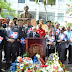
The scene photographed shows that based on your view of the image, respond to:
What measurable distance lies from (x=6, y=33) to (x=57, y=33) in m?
2.20

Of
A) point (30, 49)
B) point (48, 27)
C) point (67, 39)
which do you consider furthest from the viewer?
point (48, 27)

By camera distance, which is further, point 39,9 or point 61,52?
point 39,9

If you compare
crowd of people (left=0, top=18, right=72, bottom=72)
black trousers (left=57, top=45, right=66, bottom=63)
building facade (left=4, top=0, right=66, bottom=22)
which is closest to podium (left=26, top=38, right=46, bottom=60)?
crowd of people (left=0, top=18, right=72, bottom=72)

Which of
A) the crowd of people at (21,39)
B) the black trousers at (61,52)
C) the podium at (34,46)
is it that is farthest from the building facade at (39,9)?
the podium at (34,46)

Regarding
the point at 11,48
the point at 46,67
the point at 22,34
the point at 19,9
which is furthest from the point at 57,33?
the point at 19,9

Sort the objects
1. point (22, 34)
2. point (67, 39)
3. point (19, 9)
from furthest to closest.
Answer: point (19, 9) < point (67, 39) < point (22, 34)

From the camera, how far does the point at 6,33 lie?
5523 mm

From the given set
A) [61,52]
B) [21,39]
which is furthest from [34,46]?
[61,52]

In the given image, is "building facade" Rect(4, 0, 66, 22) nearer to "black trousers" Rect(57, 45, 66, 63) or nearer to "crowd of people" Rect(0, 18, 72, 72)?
"black trousers" Rect(57, 45, 66, 63)

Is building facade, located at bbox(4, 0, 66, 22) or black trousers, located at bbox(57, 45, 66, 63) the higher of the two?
building facade, located at bbox(4, 0, 66, 22)

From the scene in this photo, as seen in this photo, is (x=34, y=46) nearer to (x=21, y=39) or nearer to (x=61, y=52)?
(x=21, y=39)

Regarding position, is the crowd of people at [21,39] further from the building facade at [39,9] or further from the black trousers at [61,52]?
the building facade at [39,9]

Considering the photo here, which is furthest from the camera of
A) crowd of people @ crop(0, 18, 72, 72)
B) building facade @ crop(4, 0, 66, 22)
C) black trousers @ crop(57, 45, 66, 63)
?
building facade @ crop(4, 0, 66, 22)

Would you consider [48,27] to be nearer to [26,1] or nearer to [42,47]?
[42,47]
